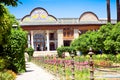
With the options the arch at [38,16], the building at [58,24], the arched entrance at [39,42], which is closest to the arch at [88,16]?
the building at [58,24]

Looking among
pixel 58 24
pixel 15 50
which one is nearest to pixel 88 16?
pixel 58 24

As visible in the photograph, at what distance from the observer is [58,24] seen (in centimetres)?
6838

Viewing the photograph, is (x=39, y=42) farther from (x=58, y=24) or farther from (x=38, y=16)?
(x=38, y=16)

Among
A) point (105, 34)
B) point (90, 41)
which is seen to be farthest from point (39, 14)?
point (105, 34)

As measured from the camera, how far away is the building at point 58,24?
223ft

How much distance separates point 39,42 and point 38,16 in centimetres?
728

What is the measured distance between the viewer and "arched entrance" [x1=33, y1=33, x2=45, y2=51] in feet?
239

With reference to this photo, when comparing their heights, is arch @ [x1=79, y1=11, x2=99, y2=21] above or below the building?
above

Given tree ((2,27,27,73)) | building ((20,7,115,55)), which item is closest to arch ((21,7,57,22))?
A: building ((20,7,115,55))

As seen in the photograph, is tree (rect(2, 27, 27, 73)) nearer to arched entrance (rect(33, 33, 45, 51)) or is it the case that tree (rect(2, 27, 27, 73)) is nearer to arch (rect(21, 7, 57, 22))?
arch (rect(21, 7, 57, 22))

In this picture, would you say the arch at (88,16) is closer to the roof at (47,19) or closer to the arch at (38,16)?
the roof at (47,19)

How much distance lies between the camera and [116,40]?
34.6 meters

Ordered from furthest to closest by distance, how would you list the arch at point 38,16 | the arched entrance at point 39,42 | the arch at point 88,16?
the arched entrance at point 39,42
the arch at point 88,16
the arch at point 38,16

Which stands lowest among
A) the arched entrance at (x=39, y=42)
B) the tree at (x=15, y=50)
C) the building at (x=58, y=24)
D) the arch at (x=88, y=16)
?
the tree at (x=15, y=50)
